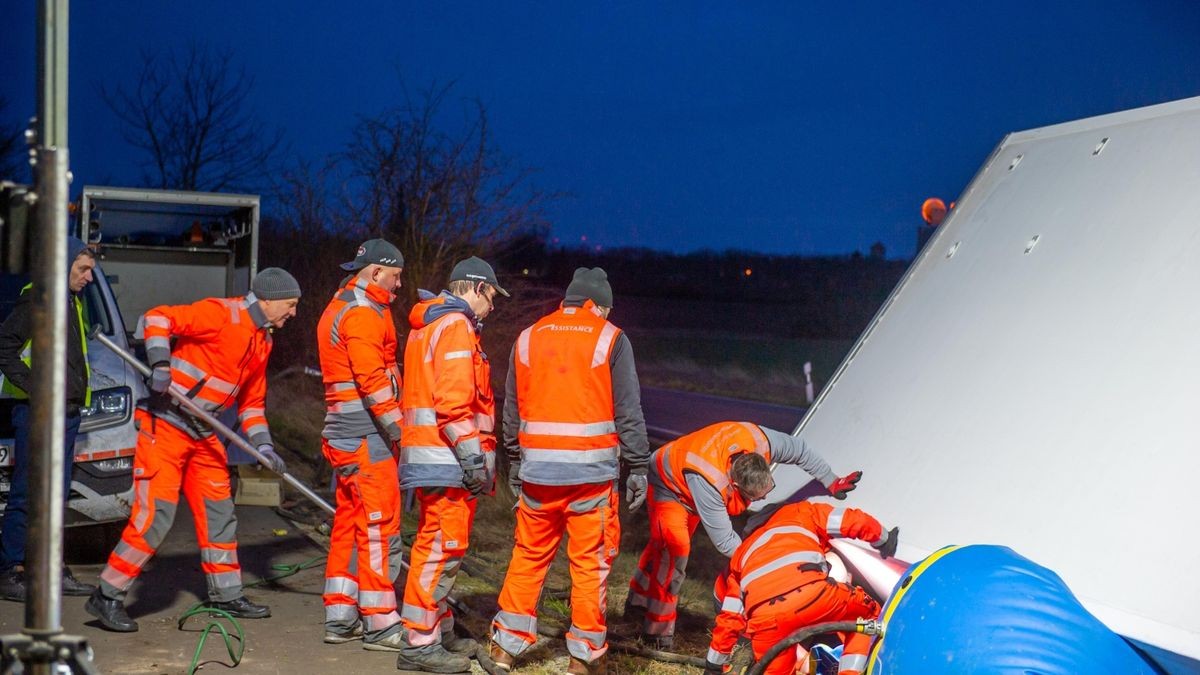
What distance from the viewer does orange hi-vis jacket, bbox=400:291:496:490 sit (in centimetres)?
519

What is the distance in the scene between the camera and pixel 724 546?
16.7 ft

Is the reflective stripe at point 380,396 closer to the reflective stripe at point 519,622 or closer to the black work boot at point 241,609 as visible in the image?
the reflective stripe at point 519,622

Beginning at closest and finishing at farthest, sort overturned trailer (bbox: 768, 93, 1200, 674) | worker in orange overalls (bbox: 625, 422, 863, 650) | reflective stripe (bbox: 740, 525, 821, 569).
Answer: overturned trailer (bbox: 768, 93, 1200, 674)
reflective stripe (bbox: 740, 525, 821, 569)
worker in orange overalls (bbox: 625, 422, 863, 650)

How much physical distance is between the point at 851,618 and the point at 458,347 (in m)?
2.11

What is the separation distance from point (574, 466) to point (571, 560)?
18.2 inches

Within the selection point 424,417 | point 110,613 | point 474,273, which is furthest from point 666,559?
point 110,613

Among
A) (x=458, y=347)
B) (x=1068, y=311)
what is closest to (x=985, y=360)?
(x=1068, y=311)

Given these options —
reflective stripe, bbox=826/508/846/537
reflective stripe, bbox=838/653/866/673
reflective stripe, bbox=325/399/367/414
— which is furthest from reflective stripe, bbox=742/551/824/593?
reflective stripe, bbox=325/399/367/414

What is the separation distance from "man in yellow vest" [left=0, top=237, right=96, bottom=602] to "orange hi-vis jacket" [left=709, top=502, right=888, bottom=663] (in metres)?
3.61

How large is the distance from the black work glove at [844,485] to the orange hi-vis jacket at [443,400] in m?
1.60

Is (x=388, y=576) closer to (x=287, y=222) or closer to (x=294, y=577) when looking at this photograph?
(x=294, y=577)

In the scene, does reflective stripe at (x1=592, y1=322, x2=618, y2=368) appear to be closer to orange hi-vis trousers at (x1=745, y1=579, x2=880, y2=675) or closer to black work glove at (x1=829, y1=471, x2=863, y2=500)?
black work glove at (x1=829, y1=471, x2=863, y2=500)

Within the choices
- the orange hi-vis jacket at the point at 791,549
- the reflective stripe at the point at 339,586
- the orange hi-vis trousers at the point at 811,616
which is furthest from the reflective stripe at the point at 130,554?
the orange hi-vis trousers at the point at 811,616

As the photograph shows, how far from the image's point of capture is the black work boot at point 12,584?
605 cm
